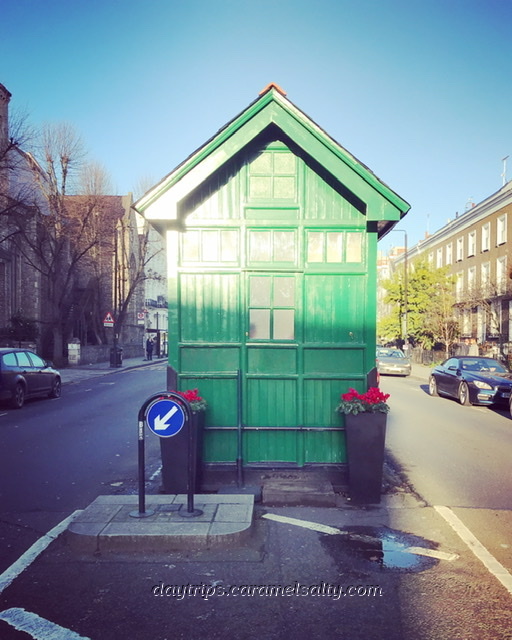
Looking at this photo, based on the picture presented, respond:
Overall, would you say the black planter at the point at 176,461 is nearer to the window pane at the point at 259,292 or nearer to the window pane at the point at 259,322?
the window pane at the point at 259,322

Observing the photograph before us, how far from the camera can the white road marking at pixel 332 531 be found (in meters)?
4.64

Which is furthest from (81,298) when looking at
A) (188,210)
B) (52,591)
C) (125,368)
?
(52,591)

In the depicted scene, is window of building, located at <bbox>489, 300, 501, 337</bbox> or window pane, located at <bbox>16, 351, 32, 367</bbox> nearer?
window pane, located at <bbox>16, 351, 32, 367</bbox>

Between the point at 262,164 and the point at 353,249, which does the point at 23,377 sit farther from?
the point at 353,249

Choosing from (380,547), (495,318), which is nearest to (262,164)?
(380,547)

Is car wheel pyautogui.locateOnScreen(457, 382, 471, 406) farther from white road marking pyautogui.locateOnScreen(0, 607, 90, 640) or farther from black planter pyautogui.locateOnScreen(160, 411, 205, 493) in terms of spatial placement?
white road marking pyautogui.locateOnScreen(0, 607, 90, 640)

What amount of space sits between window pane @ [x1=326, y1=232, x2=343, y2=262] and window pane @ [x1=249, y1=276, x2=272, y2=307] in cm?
83

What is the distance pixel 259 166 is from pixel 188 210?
3.52ft

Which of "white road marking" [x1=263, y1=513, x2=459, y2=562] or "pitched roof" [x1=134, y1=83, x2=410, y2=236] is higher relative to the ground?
"pitched roof" [x1=134, y1=83, x2=410, y2=236]

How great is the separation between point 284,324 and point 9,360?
35.7 feet

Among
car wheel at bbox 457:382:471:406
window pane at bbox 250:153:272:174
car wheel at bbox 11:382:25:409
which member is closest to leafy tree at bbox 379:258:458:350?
car wheel at bbox 457:382:471:406

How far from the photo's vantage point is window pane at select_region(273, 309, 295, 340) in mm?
6867

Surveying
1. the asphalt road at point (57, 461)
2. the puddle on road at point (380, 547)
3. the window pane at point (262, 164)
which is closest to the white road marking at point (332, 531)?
the puddle on road at point (380, 547)

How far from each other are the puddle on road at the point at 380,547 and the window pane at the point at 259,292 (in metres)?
2.87
